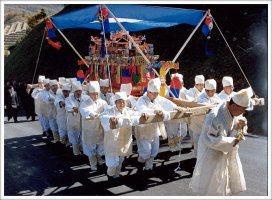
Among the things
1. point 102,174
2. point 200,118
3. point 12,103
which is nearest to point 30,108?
point 12,103

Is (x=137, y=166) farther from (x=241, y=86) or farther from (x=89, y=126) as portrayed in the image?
(x=241, y=86)

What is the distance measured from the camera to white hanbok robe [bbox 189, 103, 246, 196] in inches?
169

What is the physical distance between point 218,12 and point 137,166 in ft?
32.7

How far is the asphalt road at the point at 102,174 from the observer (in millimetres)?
6078

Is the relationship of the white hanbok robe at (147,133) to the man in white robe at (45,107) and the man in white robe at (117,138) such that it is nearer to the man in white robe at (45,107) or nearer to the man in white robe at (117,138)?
the man in white robe at (117,138)

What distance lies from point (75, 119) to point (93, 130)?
107cm

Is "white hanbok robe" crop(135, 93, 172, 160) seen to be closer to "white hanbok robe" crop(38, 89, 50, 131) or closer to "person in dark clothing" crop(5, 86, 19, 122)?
"white hanbok robe" crop(38, 89, 50, 131)

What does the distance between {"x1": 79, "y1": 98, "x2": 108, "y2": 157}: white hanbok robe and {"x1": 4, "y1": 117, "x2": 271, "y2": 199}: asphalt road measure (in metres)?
0.41

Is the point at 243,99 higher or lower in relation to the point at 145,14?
lower

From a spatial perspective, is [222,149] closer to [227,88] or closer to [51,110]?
[227,88]

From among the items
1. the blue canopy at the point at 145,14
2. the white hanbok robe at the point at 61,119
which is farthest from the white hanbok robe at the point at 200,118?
the white hanbok robe at the point at 61,119

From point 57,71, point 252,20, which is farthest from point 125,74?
point 57,71

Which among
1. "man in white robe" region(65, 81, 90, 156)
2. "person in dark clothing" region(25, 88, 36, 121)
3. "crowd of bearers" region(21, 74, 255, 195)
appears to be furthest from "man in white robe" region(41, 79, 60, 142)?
"person in dark clothing" region(25, 88, 36, 121)

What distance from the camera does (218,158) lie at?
14.7 feet
